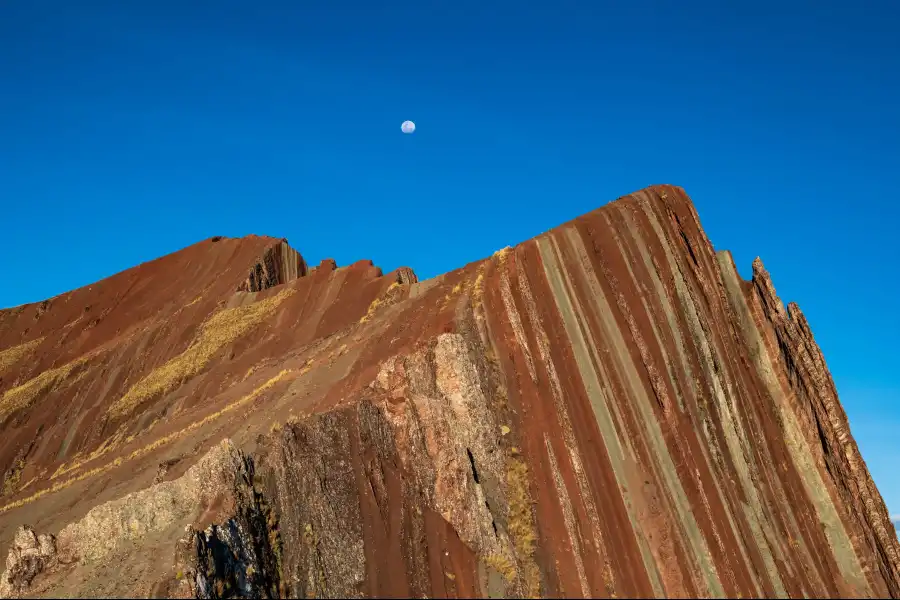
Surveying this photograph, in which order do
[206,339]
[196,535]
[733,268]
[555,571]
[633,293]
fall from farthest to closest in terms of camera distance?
[206,339] < [733,268] < [633,293] < [555,571] < [196,535]

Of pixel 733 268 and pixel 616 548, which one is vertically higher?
pixel 733 268

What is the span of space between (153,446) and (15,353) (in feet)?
131

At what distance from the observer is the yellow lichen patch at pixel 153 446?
108 feet

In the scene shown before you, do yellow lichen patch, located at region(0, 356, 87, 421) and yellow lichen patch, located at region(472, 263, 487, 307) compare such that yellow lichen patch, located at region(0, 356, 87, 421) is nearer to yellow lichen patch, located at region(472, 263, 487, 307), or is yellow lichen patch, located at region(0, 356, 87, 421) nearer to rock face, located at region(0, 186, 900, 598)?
rock face, located at region(0, 186, 900, 598)

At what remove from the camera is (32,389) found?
177 ft

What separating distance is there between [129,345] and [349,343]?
29038mm

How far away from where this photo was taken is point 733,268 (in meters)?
31.6

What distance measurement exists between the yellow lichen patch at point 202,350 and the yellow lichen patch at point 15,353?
66.8 feet

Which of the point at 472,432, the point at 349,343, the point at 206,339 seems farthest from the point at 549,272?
the point at 206,339

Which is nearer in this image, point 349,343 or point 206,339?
point 349,343

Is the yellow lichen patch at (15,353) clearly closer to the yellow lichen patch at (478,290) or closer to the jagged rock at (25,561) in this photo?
the jagged rock at (25,561)

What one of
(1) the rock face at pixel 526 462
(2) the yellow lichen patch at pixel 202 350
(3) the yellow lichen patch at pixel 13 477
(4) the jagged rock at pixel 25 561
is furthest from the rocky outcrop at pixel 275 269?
(4) the jagged rock at pixel 25 561

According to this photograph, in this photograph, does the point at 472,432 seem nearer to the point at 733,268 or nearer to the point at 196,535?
the point at 196,535

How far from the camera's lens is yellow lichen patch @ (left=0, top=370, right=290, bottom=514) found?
32781 millimetres
